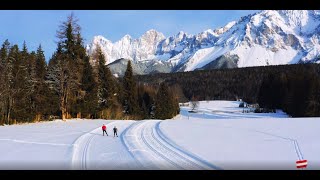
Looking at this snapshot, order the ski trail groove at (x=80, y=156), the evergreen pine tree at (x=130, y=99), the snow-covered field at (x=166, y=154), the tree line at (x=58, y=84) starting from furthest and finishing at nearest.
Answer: the evergreen pine tree at (x=130, y=99) → the tree line at (x=58, y=84) → the snow-covered field at (x=166, y=154) → the ski trail groove at (x=80, y=156)

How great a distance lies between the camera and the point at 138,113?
68375 millimetres

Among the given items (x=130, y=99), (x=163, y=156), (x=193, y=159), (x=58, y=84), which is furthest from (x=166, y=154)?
(x=130, y=99)

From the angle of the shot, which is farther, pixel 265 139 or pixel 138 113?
pixel 138 113

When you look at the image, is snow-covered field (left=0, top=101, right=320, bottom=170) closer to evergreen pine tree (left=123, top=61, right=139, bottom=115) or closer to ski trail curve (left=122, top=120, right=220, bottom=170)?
ski trail curve (left=122, top=120, right=220, bottom=170)

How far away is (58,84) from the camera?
4962 cm

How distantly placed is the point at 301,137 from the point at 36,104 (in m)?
33.0

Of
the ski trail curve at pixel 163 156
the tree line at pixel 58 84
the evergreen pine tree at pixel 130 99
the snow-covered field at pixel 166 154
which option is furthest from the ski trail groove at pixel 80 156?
the evergreen pine tree at pixel 130 99

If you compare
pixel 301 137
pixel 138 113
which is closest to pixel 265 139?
pixel 301 137

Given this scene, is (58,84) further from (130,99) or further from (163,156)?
(163,156)

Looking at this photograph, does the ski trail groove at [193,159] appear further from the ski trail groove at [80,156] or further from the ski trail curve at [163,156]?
the ski trail groove at [80,156]

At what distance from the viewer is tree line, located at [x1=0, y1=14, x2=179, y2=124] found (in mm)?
46344

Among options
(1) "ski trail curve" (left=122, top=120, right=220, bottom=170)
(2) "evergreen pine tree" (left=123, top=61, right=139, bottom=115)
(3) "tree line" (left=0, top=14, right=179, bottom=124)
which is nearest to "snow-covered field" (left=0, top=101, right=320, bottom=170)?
(1) "ski trail curve" (left=122, top=120, right=220, bottom=170)

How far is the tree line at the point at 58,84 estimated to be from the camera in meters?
46.3
